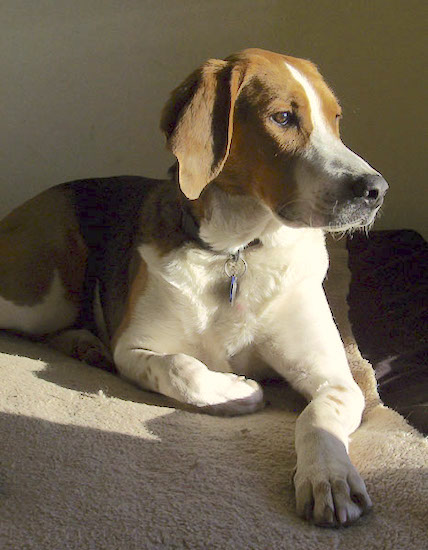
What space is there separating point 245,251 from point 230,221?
4.3 inches

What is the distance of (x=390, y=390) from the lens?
7.40 feet

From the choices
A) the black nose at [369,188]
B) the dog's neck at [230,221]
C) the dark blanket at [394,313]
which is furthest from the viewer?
the dark blanket at [394,313]

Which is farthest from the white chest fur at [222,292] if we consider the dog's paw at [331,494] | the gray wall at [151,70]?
the gray wall at [151,70]

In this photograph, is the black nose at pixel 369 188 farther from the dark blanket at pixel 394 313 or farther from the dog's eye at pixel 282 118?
the dark blanket at pixel 394 313

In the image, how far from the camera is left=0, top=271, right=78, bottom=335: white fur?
2.73m

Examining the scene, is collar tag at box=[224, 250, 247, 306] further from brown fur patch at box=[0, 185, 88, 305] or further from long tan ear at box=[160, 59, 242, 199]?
brown fur patch at box=[0, 185, 88, 305]

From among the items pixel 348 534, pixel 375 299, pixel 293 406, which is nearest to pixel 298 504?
pixel 348 534

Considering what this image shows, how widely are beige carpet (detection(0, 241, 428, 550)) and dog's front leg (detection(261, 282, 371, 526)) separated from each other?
4 cm

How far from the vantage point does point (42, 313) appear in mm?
2758

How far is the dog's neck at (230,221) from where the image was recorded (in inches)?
81.0

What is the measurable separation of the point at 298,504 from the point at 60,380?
0.95 m

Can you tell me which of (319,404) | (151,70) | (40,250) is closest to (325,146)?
(319,404)

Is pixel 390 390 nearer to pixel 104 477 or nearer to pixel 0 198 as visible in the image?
pixel 104 477

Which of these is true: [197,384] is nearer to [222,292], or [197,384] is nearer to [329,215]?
[222,292]
